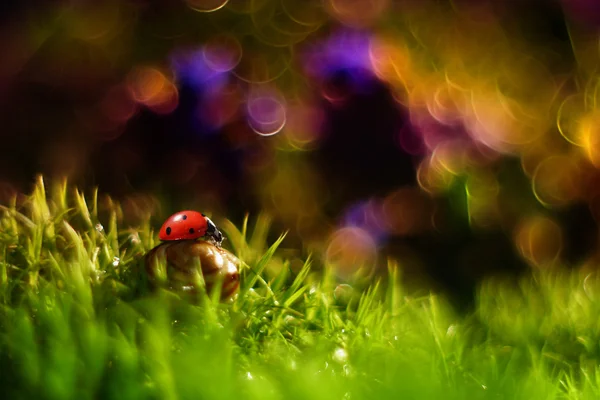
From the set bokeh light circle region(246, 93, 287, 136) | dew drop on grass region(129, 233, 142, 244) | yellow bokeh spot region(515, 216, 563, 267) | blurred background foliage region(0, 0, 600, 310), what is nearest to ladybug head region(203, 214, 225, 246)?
dew drop on grass region(129, 233, 142, 244)

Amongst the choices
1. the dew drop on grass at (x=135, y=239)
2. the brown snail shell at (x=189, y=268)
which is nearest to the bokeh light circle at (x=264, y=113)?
the dew drop on grass at (x=135, y=239)

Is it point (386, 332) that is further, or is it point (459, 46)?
Result: point (459, 46)

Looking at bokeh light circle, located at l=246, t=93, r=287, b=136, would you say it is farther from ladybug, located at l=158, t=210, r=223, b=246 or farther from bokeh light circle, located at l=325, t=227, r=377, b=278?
ladybug, located at l=158, t=210, r=223, b=246

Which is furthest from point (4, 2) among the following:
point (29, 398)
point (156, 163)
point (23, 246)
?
point (29, 398)

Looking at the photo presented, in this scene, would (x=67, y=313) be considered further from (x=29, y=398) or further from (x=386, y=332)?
(x=386, y=332)

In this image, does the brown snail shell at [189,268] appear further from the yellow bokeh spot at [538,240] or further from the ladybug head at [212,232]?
the yellow bokeh spot at [538,240]

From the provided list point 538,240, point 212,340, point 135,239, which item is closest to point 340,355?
point 212,340
